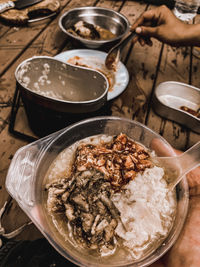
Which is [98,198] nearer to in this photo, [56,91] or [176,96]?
[56,91]

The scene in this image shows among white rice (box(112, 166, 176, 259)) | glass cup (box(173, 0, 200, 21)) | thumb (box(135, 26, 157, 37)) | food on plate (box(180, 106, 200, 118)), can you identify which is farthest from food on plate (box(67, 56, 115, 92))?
glass cup (box(173, 0, 200, 21))

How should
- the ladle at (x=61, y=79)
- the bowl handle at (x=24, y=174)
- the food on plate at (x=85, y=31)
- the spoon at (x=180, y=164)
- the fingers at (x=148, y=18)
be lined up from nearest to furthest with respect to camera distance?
the bowl handle at (x=24, y=174) < the spoon at (x=180, y=164) < the ladle at (x=61, y=79) < the fingers at (x=148, y=18) < the food on plate at (x=85, y=31)

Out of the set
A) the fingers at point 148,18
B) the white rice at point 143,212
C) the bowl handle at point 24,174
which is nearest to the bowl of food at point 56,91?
the bowl handle at point 24,174

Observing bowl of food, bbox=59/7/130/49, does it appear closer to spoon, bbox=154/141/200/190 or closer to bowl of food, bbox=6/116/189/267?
bowl of food, bbox=6/116/189/267

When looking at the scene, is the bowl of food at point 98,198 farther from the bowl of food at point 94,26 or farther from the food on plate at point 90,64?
the bowl of food at point 94,26

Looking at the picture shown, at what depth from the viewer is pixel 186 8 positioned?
1623 millimetres

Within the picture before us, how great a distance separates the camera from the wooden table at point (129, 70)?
94 centimetres

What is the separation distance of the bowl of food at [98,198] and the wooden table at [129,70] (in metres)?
0.21

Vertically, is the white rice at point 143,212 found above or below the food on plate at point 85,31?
below

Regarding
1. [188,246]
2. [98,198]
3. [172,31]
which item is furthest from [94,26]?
[188,246]

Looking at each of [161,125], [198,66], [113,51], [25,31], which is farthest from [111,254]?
[25,31]

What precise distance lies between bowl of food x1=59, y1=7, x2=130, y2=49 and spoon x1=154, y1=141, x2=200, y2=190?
82 centimetres

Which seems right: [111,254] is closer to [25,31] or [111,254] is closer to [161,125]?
[161,125]

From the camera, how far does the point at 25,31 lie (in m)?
1.49
